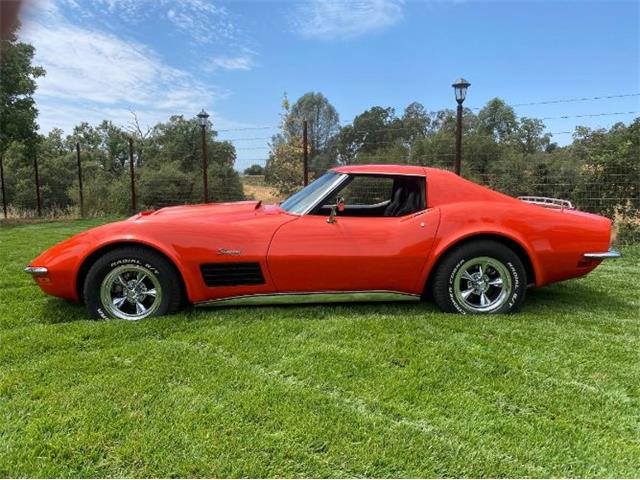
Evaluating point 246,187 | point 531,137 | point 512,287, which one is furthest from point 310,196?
point 246,187

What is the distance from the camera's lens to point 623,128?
30.7ft

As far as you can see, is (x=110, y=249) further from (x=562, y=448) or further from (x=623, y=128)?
(x=623, y=128)

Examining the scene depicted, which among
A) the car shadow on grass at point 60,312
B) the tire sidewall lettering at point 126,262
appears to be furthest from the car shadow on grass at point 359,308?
the tire sidewall lettering at point 126,262

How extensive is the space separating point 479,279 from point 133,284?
2.74m

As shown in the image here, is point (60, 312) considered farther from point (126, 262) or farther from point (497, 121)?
point (497, 121)

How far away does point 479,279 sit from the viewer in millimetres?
3891

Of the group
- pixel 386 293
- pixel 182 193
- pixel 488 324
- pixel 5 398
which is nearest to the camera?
pixel 5 398

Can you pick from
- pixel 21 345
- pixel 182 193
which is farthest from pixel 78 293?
pixel 182 193

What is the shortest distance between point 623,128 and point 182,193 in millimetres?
11986

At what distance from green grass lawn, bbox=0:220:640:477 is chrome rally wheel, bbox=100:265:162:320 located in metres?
0.23

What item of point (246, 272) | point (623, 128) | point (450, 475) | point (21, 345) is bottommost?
point (450, 475)

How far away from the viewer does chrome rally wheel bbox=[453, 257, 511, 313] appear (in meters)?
3.84

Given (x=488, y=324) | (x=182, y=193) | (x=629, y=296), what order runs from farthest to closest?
1. (x=182, y=193)
2. (x=629, y=296)
3. (x=488, y=324)

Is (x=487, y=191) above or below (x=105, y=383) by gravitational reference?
above
